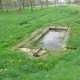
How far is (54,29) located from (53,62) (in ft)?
48.2

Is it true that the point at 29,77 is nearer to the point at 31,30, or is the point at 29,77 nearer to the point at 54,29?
the point at 31,30

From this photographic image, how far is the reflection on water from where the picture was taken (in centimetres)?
2012

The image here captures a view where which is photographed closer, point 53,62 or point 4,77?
point 4,77

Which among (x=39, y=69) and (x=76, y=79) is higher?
(x=76, y=79)

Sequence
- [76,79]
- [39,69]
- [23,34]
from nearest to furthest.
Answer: [76,79] < [39,69] < [23,34]

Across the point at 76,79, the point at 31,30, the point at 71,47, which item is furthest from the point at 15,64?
the point at 31,30

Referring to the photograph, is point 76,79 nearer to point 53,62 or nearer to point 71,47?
point 53,62

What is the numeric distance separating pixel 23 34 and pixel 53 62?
10325 millimetres

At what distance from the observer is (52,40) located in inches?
894

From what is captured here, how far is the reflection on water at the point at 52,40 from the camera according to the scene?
66.0ft

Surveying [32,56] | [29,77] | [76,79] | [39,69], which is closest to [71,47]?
[32,56]

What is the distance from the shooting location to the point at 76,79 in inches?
369

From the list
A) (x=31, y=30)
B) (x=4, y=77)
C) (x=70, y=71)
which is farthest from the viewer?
(x=31, y=30)

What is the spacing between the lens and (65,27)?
27891 millimetres
